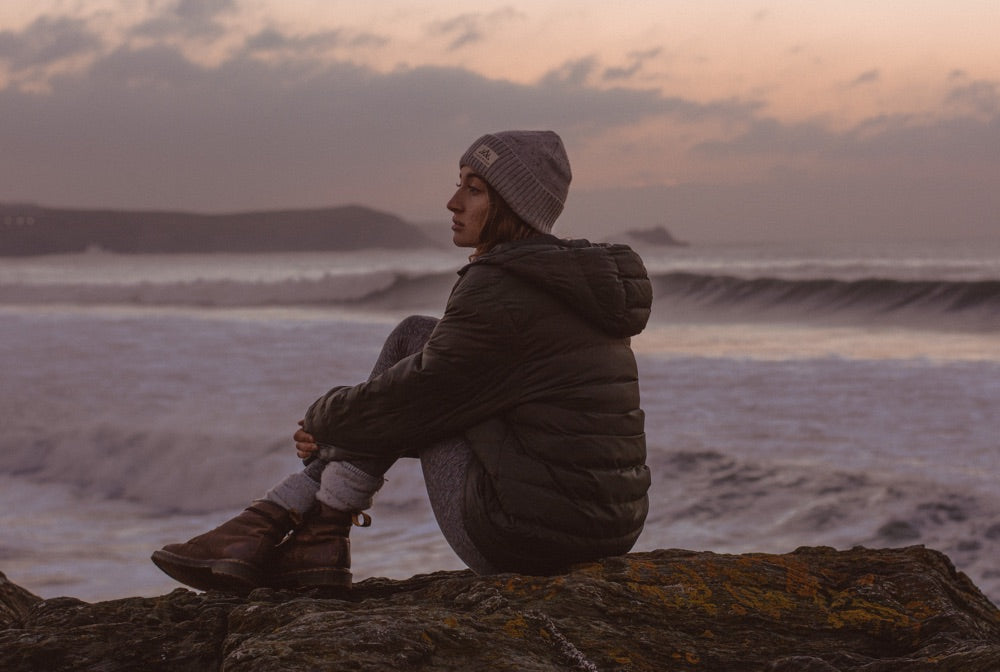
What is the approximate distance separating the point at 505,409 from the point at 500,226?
1.63ft

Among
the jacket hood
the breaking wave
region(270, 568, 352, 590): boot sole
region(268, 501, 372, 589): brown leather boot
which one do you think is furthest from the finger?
the breaking wave

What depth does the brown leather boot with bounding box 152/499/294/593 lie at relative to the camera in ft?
9.23

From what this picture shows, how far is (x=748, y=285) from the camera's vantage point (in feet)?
95.7

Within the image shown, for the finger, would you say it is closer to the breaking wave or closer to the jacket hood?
the jacket hood

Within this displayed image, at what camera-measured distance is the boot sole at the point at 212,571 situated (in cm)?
281

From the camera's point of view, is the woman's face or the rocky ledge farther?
the woman's face

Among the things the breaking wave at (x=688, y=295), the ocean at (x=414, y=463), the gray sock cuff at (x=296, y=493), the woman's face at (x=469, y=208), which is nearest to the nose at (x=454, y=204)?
the woman's face at (x=469, y=208)

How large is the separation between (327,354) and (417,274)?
80.4 ft

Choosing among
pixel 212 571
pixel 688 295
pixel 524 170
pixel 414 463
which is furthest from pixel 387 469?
pixel 688 295

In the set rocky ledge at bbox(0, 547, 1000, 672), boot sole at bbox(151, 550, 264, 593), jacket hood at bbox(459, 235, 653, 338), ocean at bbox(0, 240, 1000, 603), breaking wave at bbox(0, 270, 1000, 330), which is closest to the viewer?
rocky ledge at bbox(0, 547, 1000, 672)

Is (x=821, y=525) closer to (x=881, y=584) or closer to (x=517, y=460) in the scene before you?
(x=881, y=584)

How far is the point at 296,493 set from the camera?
288 centimetres

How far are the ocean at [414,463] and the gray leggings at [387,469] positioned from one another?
3.71m

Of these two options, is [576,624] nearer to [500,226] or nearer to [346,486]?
[346,486]
